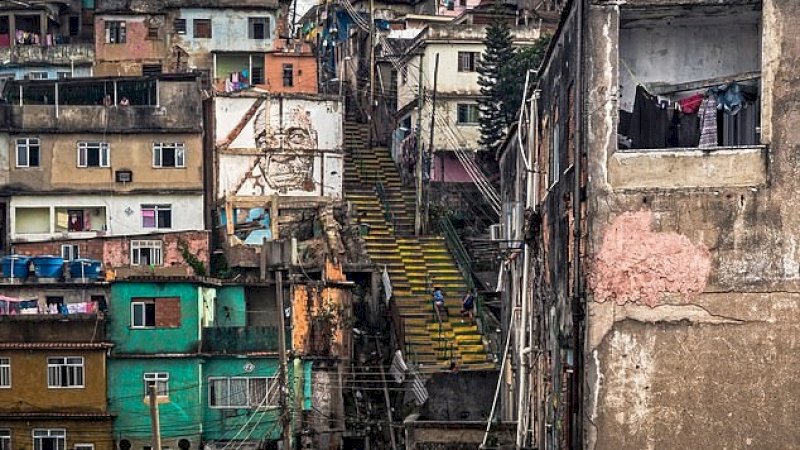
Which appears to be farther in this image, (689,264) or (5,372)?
(5,372)

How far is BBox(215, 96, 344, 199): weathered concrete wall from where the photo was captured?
62.1 meters

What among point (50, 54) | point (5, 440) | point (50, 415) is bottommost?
point (5, 440)

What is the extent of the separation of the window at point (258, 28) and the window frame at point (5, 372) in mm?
24885

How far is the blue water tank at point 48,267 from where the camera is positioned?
52031mm

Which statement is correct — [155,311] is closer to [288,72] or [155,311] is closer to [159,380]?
[159,380]

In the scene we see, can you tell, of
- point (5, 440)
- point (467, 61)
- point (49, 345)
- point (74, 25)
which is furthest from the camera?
point (74, 25)

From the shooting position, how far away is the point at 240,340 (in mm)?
49281

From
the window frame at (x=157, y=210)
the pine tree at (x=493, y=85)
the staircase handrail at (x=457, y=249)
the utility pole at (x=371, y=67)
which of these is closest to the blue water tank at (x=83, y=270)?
the window frame at (x=157, y=210)

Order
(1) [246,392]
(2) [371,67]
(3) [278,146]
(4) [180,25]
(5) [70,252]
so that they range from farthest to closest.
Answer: (2) [371,67], (4) [180,25], (3) [278,146], (5) [70,252], (1) [246,392]

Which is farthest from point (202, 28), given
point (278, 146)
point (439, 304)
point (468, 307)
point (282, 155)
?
point (468, 307)

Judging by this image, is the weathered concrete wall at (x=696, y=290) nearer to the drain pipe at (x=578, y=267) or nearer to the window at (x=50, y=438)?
the drain pipe at (x=578, y=267)

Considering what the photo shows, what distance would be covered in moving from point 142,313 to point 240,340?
306 centimetres

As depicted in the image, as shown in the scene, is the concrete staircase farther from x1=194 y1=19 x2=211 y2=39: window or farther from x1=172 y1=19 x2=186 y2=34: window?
x1=172 y1=19 x2=186 y2=34: window

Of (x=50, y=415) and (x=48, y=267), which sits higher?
(x=48, y=267)
